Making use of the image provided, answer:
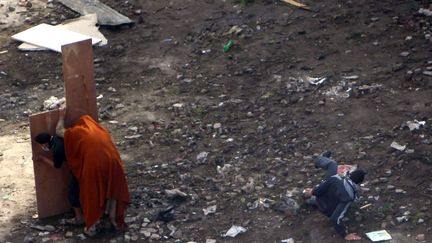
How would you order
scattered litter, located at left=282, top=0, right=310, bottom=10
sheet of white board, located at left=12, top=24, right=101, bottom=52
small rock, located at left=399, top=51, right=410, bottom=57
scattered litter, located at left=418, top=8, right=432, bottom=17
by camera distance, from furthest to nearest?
scattered litter, located at left=282, top=0, right=310, bottom=10, sheet of white board, located at left=12, top=24, right=101, bottom=52, scattered litter, located at left=418, top=8, right=432, bottom=17, small rock, located at left=399, top=51, right=410, bottom=57

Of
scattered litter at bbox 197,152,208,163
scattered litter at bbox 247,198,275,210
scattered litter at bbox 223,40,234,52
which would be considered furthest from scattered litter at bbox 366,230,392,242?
scattered litter at bbox 223,40,234,52

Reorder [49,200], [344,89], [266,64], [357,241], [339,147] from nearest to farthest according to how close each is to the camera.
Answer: [357,241] → [49,200] → [339,147] → [344,89] → [266,64]

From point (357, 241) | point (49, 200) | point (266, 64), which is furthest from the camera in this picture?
point (266, 64)

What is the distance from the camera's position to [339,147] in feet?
33.3

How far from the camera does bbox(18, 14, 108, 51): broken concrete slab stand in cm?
1290

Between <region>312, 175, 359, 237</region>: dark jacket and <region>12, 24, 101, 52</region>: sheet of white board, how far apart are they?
16.6ft

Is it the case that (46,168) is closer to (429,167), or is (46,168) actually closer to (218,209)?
(218,209)

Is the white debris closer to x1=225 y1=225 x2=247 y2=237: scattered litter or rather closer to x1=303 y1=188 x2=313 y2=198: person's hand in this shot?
x1=303 y1=188 x2=313 y2=198: person's hand

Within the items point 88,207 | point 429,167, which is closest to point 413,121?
point 429,167

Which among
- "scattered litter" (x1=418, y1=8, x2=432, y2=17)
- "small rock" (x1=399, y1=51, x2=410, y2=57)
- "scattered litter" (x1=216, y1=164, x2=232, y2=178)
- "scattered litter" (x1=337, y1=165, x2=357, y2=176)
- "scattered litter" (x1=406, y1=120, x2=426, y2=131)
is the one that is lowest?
"scattered litter" (x1=216, y1=164, x2=232, y2=178)

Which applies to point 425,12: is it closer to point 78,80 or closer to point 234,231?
point 234,231

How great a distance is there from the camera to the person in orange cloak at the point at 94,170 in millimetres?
8805

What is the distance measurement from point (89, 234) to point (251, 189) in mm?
1737

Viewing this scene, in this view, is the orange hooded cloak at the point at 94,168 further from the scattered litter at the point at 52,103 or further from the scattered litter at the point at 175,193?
the scattered litter at the point at 52,103
